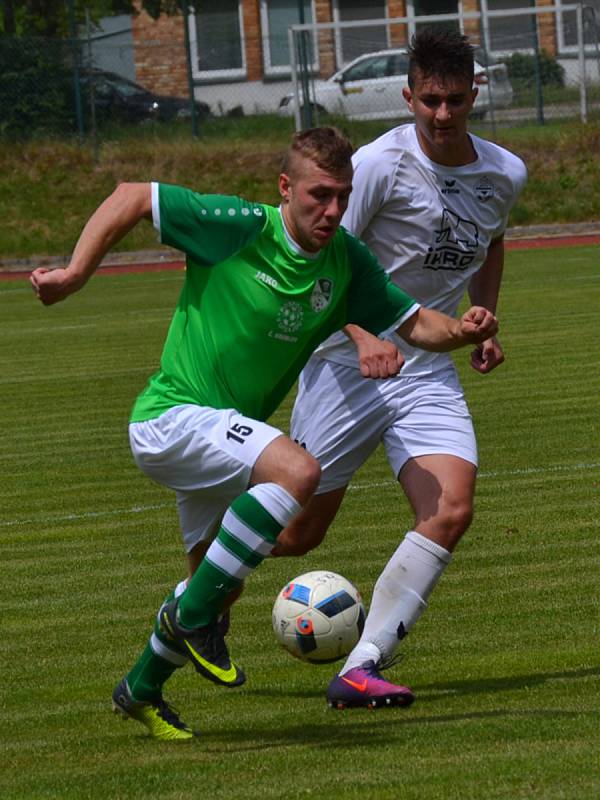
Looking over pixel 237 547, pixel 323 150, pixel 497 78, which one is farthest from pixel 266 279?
pixel 497 78

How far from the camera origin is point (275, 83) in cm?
3472

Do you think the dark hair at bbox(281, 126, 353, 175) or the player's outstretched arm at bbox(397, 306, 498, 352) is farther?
the player's outstretched arm at bbox(397, 306, 498, 352)

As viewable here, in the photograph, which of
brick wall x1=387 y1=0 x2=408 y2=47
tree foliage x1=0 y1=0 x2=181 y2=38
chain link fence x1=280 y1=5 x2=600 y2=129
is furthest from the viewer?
tree foliage x1=0 y1=0 x2=181 y2=38

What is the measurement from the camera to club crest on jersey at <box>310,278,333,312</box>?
561 centimetres

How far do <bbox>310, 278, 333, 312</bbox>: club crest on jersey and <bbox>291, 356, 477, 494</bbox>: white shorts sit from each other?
2.80ft

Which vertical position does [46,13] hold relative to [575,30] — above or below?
above

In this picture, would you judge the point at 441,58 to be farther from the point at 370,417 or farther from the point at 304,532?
the point at 304,532

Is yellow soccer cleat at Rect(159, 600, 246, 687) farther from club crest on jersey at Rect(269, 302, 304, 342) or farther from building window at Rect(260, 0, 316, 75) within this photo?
building window at Rect(260, 0, 316, 75)

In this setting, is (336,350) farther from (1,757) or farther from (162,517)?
(162,517)

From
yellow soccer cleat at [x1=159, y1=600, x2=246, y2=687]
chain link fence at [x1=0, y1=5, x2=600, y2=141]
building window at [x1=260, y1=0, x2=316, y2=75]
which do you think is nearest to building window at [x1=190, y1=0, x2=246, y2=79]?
chain link fence at [x1=0, y1=5, x2=600, y2=141]

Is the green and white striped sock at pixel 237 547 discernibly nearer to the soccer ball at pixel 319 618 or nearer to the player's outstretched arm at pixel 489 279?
the soccer ball at pixel 319 618

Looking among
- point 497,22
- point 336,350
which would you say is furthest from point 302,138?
point 497,22

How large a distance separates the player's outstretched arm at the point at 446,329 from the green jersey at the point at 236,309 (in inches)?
18.5

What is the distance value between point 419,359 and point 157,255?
84.4 ft
